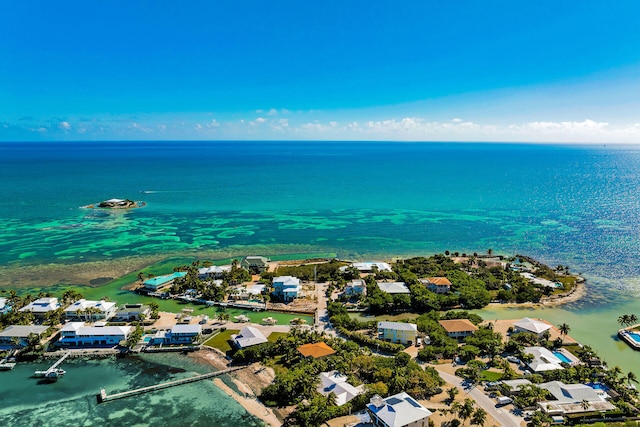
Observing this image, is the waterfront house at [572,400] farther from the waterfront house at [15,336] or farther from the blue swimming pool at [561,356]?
the waterfront house at [15,336]

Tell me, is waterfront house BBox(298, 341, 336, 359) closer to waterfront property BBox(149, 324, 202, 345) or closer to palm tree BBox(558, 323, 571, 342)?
waterfront property BBox(149, 324, 202, 345)

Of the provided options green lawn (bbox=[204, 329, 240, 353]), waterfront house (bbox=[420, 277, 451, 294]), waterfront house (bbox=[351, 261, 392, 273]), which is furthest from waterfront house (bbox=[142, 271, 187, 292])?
waterfront house (bbox=[420, 277, 451, 294])

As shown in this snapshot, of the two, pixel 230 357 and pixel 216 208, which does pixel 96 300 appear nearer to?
pixel 230 357

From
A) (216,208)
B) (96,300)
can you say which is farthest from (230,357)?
(216,208)

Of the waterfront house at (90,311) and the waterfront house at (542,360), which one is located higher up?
the waterfront house at (542,360)

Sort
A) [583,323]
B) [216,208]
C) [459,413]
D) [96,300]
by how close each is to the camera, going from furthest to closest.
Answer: [216,208] < [96,300] < [583,323] < [459,413]

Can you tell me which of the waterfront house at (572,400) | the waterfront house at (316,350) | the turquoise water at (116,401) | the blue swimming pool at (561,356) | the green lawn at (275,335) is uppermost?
the waterfront house at (572,400)

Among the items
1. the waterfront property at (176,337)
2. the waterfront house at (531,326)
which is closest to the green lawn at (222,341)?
the waterfront property at (176,337)
